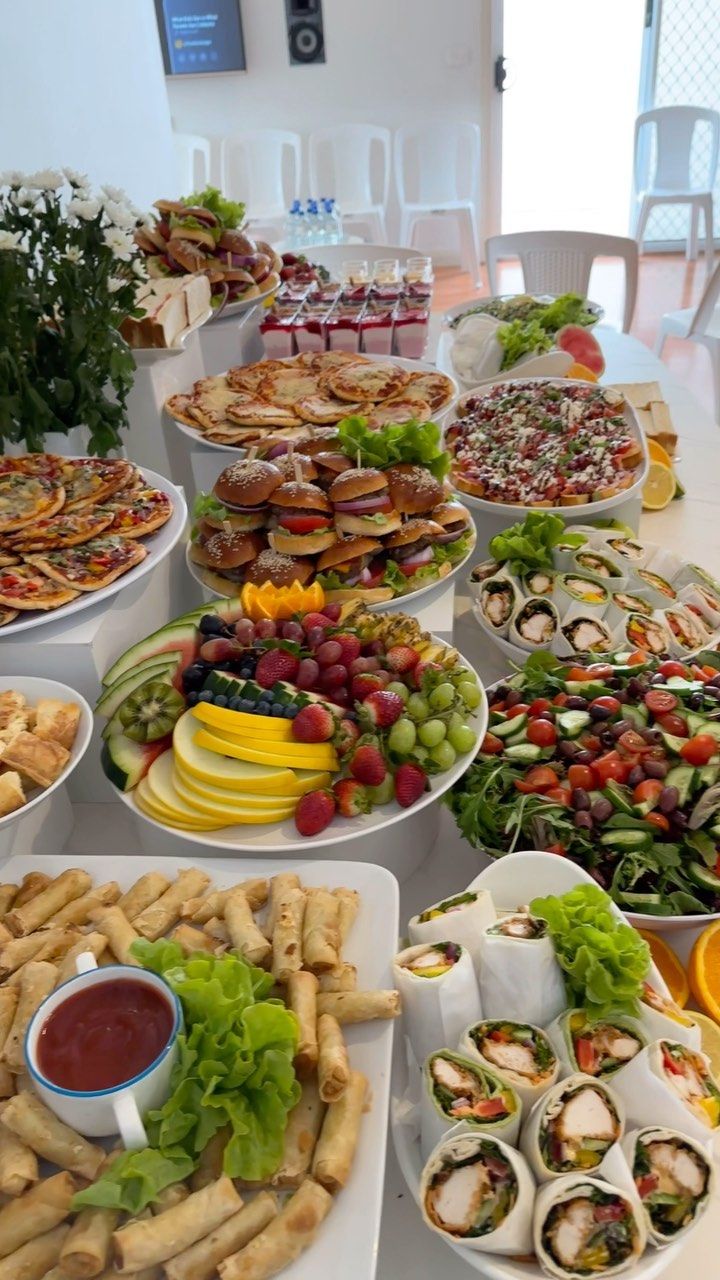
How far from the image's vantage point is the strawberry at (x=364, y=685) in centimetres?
145

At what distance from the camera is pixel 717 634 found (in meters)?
1.86

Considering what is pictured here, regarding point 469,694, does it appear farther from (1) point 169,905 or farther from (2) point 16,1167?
(2) point 16,1167

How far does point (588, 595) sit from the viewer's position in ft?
6.26

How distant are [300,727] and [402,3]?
25.8 ft

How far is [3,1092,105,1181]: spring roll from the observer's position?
0.88 meters

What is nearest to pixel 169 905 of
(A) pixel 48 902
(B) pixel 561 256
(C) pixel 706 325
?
(A) pixel 48 902

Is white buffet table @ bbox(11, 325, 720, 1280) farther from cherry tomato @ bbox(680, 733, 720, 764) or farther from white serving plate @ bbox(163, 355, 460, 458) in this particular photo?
white serving plate @ bbox(163, 355, 460, 458)

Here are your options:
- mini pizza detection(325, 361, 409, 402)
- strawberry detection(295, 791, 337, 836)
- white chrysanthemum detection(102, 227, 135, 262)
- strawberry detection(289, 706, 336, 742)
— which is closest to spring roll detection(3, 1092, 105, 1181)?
strawberry detection(295, 791, 337, 836)

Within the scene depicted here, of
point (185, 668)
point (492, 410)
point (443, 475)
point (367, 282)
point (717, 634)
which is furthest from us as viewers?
point (367, 282)

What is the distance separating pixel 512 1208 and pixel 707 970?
478 mm

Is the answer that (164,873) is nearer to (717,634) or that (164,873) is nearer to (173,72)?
(717,634)

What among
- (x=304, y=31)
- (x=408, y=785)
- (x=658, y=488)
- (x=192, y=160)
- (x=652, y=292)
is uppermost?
(x=304, y=31)

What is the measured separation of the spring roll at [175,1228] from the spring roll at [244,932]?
0.25m

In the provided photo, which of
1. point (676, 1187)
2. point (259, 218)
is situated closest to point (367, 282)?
point (676, 1187)
